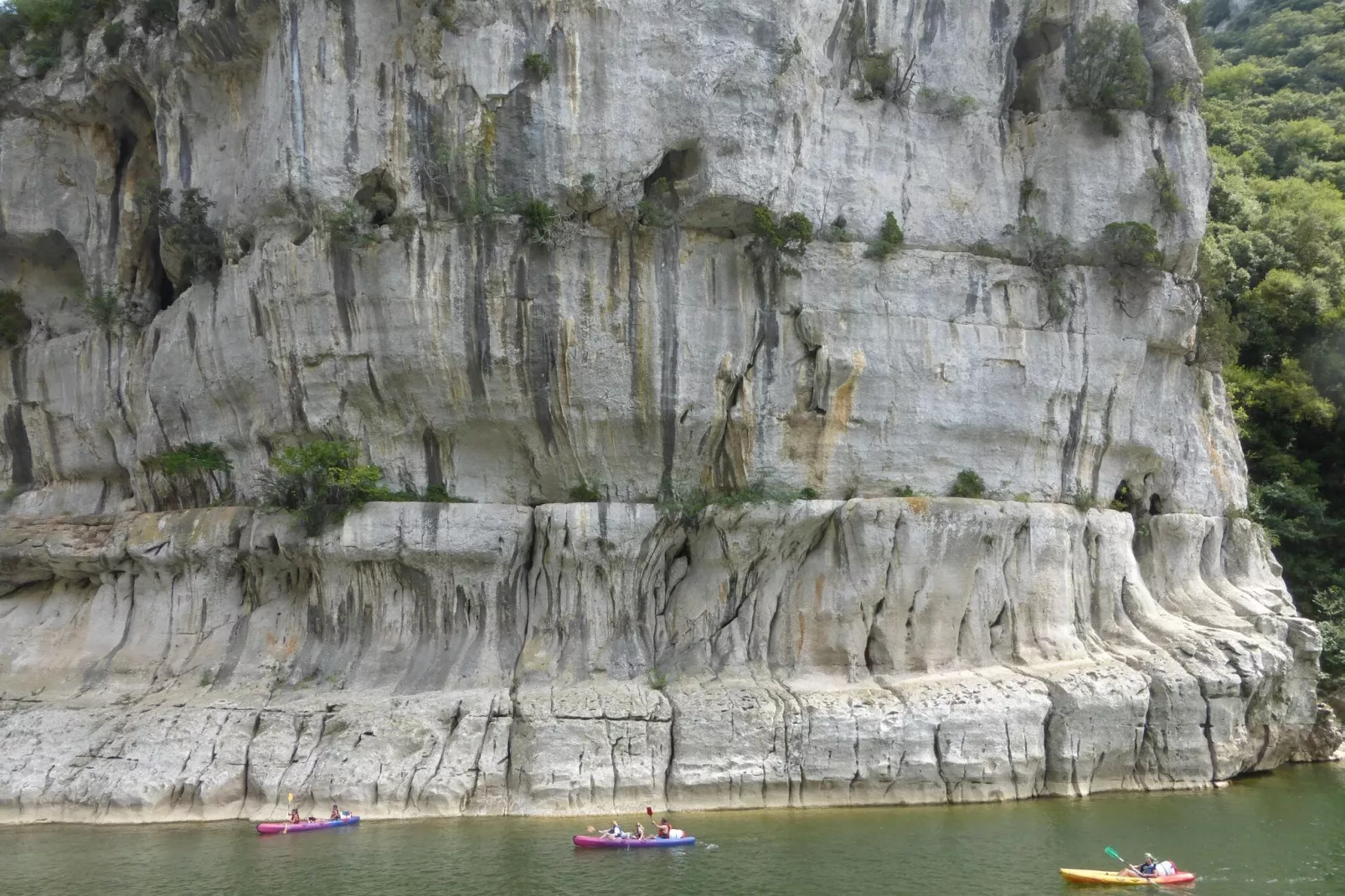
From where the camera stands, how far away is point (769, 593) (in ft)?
70.2

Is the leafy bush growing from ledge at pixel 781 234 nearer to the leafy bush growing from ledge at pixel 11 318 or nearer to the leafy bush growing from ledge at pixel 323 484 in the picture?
the leafy bush growing from ledge at pixel 323 484

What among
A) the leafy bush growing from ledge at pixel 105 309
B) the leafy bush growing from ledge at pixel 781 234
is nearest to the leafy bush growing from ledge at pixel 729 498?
the leafy bush growing from ledge at pixel 781 234

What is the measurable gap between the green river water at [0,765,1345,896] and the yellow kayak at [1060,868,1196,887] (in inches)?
5.8

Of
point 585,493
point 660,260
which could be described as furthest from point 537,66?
point 585,493

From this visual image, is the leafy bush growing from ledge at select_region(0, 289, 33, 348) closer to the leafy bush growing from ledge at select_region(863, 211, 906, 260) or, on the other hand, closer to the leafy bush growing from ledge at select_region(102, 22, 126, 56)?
the leafy bush growing from ledge at select_region(102, 22, 126, 56)

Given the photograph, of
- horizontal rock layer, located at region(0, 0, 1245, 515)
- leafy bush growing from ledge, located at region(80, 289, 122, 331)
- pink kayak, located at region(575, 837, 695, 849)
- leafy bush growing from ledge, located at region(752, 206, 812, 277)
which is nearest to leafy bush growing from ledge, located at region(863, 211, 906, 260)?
horizontal rock layer, located at region(0, 0, 1245, 515)

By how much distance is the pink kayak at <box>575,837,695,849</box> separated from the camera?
1653cm

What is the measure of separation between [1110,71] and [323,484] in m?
19.2

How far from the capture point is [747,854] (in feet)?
52.5

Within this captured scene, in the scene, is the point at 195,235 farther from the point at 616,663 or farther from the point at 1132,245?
the point at 1132,245

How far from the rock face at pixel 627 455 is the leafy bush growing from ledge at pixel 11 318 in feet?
19.3

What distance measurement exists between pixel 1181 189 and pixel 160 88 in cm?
2327

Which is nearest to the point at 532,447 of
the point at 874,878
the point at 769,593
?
the point at 769,593

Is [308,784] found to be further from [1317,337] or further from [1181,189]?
[1317,337]
